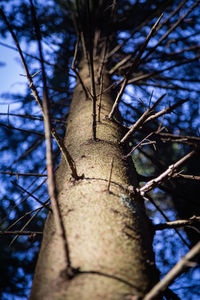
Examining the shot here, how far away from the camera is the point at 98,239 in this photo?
660mm

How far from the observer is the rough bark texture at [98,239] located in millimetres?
554

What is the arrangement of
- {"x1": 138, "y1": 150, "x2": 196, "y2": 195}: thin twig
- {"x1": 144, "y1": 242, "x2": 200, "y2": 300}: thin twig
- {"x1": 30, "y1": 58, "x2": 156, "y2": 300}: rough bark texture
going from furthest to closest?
{"x1": 138, "y1": 150, "x2": 196, "y2": 195}: thin twig, {"x1": 30, "y1": 58, "x2": 156, "y2": 300}: rough bark texture, {"x1": 144, "y1": 242, "x2": 200, "y2": 300}: thin twig

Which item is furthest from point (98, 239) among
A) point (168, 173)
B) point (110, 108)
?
point (110, 108)

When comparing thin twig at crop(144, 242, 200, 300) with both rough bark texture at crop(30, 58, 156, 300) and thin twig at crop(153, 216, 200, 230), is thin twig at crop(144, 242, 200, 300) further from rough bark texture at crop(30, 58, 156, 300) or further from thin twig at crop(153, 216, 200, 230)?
thin twig at crop(153, 216, 200, 230)

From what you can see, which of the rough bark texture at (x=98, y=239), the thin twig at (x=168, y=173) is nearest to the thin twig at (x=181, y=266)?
the rough bark texture at (x=98, y=239)

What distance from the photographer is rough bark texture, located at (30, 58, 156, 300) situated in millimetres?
554

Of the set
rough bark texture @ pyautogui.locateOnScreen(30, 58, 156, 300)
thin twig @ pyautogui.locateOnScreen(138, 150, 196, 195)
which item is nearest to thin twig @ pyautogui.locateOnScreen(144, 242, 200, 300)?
rough bark texture @ pyautogui.locateOnScreen(30, 58, 156, 300)

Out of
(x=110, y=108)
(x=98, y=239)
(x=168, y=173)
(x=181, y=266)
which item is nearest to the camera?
(x=181, y=266)

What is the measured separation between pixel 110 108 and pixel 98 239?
1155 mm

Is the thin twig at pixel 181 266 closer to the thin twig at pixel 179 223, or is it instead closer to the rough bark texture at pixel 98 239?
the rough bark texture at pixel 98 239

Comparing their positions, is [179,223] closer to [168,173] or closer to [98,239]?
[168,173]

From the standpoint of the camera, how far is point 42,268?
2.14 feet

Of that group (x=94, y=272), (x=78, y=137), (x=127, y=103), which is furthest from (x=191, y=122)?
(x=94, y=272)

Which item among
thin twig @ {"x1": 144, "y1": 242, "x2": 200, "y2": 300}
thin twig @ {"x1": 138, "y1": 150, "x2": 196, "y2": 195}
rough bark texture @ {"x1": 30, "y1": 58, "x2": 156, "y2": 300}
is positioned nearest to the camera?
thin twig @ {"x1": 144, "y1": 242, "x2": 200, "y2": 300}
